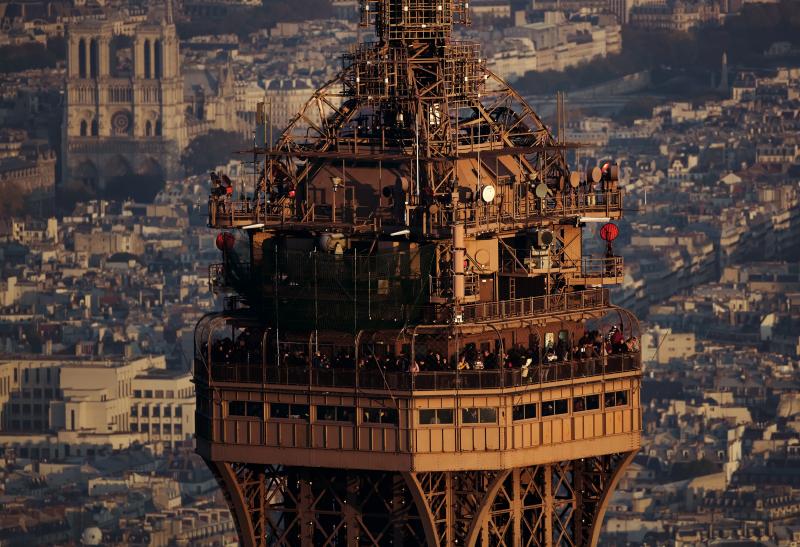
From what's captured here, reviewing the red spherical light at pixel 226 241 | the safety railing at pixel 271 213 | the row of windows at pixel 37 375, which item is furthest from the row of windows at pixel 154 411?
the safety railing at pixel 271 213

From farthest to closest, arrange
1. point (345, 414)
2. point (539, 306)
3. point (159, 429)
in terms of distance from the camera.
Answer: point (159, 429), point (539, 306), point (345, 414)

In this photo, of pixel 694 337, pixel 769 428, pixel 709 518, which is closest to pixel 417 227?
pixel 709 518

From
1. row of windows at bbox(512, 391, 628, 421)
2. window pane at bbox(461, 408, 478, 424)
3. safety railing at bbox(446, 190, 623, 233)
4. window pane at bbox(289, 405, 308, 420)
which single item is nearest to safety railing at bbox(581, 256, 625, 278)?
safety railing at bbox(446, 190, 623, 233)

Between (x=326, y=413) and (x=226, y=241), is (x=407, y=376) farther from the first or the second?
(x=226, y=241)

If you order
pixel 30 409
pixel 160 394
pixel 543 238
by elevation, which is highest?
pixel 543 238

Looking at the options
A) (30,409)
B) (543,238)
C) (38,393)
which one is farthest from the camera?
(38,393)

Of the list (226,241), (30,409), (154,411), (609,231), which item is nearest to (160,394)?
(154,411)

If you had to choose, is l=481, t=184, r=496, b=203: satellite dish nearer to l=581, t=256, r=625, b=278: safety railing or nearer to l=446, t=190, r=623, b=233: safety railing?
l=446, t=190, r=623, b=233: safety railing
